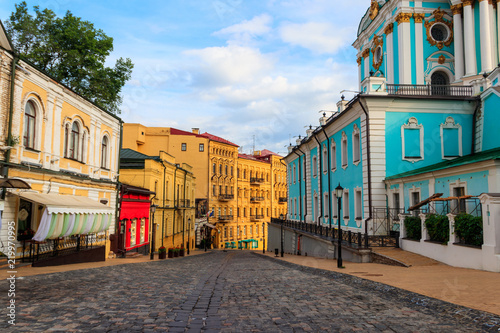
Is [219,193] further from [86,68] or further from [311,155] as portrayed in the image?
[86,68]

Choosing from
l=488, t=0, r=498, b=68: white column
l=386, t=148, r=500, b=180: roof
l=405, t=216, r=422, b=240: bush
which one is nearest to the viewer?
l=386, t=148, r=500, b=180: roof

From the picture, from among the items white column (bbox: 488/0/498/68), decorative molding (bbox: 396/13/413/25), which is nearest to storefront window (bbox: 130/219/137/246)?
decorative molding (bbox: 396/13/413/25)

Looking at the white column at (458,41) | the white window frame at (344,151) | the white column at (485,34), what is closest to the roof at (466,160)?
the white window frame at (344,151)

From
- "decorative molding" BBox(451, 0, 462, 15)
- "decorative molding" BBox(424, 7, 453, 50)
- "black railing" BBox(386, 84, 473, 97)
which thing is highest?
"decorative molding" BBox(451, 0, 462, 15)

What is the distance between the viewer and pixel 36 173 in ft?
50.4

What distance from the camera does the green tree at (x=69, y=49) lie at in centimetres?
2945

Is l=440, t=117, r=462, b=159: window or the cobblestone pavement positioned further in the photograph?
l=440, t=117, r=462, b=159: window

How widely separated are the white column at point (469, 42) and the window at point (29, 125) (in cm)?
2526

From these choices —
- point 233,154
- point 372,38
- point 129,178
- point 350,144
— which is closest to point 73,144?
point 129,178

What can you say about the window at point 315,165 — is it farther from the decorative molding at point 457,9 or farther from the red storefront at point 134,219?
the decorative molding at point 457,9

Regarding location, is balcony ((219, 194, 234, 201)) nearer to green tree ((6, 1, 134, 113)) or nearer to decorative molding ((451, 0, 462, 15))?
green tree ((6, 1, 134, 113))

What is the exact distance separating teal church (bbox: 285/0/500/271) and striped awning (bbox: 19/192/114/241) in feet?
42.2

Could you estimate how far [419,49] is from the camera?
28.3m

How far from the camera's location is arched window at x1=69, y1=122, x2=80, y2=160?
19062 millimetres
